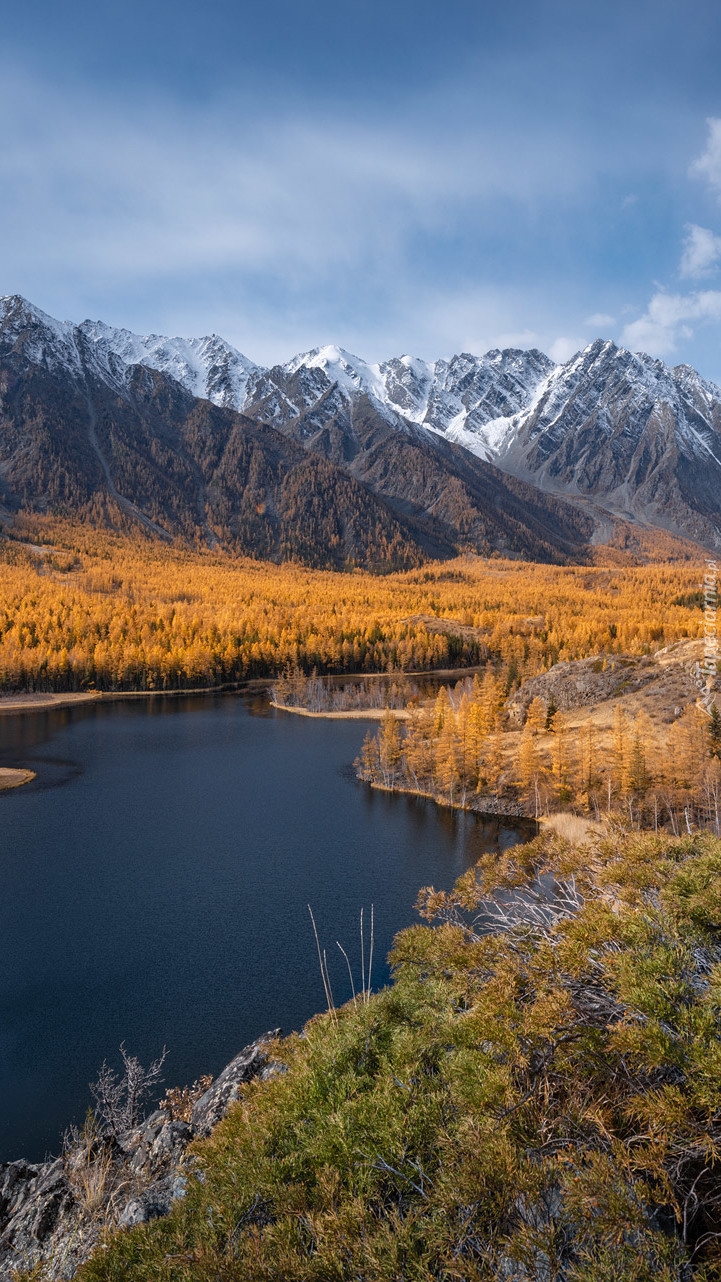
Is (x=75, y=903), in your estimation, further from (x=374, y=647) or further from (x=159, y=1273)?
(x=374, y=647)

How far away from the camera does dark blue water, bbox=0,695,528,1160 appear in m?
26.2

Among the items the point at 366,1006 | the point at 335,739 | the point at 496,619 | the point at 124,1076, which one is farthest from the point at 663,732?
the point at 496,619

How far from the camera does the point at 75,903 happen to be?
3866 centimetres

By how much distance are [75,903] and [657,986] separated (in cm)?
4015

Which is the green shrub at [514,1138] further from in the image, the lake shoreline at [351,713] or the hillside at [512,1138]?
the lake shoreline at [351,713]

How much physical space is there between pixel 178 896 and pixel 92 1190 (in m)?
28.6

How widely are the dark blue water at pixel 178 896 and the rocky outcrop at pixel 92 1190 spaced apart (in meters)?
8.03

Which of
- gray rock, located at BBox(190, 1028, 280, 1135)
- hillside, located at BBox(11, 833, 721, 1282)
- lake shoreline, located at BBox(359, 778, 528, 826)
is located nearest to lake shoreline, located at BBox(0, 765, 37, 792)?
lake shoreline, located at BBox(359, 778, 528, 826)

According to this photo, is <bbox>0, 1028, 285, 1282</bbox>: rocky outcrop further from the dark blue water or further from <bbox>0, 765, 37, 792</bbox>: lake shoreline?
<bbox>0, 765, 37, 792</bbox>: lake shoreline

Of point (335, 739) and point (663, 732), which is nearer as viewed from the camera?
point (663, 732)

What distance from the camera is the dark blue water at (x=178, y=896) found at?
26.2m

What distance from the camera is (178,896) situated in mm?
39812

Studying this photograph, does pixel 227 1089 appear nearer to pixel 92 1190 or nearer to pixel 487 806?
pixel 92 1190

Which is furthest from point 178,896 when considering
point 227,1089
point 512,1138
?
point 512,1138
